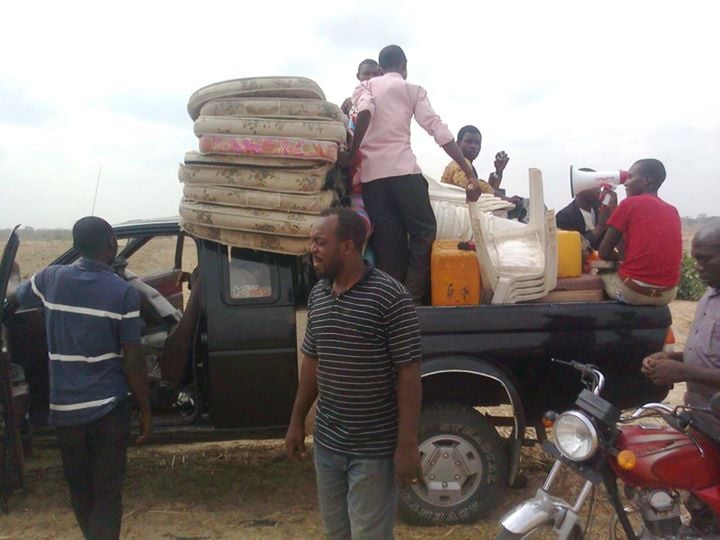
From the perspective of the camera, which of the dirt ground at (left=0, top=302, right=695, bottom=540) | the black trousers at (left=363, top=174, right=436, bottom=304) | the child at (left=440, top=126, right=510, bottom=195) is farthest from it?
the child at (left=440, top=126, right=510, bottom=195)

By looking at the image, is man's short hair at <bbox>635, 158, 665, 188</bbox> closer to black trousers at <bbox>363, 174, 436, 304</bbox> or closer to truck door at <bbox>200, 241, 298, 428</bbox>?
black trousers at <bbox>363, 174, 436, 304</bbox>

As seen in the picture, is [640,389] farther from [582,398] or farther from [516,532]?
[516,532]

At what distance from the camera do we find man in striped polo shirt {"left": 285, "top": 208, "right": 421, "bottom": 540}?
8.16 ft

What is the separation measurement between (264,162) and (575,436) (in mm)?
2243

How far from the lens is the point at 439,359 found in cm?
388

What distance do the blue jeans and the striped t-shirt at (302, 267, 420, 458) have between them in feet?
0.18

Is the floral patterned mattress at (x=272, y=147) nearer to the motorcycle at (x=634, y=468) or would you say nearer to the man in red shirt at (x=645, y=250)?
the man in red shirt at (x=645, y=250)

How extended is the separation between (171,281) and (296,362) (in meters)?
1.94

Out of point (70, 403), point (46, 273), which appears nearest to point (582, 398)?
point (70, 403)

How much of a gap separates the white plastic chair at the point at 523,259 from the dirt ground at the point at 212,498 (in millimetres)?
1158

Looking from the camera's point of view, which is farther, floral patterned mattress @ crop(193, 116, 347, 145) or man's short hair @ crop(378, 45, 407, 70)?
man's short hair @ crop(378, 45, 407, 70)

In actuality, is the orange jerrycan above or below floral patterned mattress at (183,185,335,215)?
below

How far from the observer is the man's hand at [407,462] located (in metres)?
2.49

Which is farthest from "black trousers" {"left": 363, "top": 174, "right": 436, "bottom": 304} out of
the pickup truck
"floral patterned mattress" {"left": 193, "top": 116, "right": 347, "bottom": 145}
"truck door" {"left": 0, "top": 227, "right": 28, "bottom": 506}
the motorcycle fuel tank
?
"truck door" {"left": 0, "top": 227, "right": 28, "bottom": 506}
